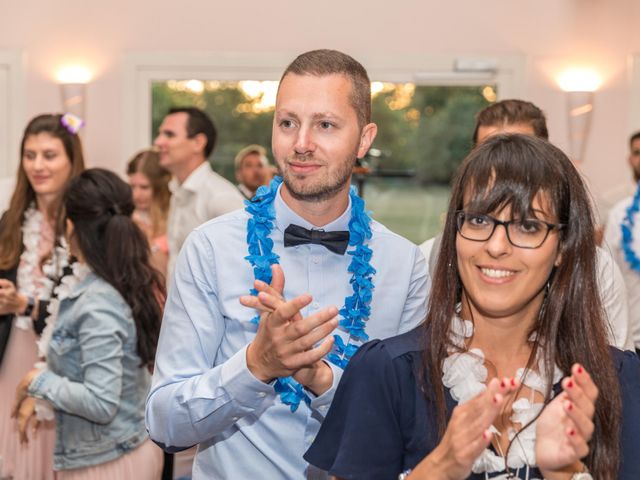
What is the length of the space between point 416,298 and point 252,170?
4.86 m

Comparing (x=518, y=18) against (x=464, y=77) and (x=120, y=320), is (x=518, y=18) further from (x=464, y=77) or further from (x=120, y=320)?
(x=120, y=320)

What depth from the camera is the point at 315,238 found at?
7.11ft

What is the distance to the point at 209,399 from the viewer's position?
1904 mm

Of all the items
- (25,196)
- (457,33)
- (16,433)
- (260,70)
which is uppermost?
(457,33)

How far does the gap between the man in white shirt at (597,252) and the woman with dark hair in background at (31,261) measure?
4.74 feet

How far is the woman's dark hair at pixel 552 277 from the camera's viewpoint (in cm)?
168

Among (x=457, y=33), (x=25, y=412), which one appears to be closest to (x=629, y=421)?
(x=25, y=412)

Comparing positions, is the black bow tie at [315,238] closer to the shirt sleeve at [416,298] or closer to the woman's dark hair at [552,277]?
the shirt sleeve at [416,298]

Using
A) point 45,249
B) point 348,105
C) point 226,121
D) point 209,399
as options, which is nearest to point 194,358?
point 209,399

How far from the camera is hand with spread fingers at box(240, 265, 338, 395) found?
1674 mm

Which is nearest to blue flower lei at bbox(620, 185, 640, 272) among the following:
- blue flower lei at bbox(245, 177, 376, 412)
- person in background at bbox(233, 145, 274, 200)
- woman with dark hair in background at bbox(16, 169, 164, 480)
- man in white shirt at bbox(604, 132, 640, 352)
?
man in white shirt at bbox(604, 132, 640, 352)

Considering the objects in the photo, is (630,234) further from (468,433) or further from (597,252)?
(468,433)

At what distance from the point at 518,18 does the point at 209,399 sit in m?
6.02

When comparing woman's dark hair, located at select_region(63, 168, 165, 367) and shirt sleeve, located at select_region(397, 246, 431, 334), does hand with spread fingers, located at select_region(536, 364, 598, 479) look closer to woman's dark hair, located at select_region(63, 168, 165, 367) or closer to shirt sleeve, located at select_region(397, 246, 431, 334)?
shirt sleeve, located at select_region(397, 246, 431, 334)
